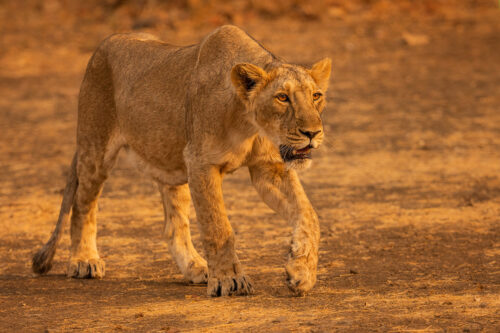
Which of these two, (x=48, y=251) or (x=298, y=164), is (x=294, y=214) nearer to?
(x=298, y=164)

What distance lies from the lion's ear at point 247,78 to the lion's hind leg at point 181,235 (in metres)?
1.39

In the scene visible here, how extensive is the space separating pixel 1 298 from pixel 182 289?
42.7 inches

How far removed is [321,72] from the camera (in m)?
5.21

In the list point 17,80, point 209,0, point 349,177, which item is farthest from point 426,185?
point 209,0

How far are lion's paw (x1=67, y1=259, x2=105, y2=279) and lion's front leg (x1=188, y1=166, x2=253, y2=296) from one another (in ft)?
3.87

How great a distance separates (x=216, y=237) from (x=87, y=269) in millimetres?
1321

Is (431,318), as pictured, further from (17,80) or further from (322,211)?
(17,80)

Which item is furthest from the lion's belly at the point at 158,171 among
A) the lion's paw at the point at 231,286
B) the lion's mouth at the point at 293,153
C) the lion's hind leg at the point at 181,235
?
the lion's mouth at the point at 293,153

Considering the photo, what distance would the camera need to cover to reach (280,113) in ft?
16.1

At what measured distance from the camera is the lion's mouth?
486cm

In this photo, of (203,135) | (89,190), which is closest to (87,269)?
(89,190)

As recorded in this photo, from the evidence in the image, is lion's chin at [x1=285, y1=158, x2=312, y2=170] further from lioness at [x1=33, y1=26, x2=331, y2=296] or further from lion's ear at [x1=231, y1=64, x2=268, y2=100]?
lion's ear at [x1=231, y1=64, x2=268, y2=100]

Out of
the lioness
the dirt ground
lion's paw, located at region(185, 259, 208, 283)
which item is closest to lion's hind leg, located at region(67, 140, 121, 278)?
the lioness

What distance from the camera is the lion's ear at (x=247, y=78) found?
16.4ft
